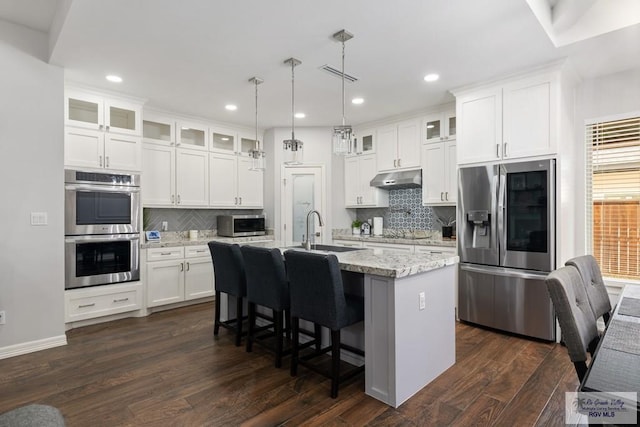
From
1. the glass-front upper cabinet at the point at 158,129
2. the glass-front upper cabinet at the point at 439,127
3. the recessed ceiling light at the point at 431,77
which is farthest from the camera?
the glass-front upper cabinet at the point at 158,129

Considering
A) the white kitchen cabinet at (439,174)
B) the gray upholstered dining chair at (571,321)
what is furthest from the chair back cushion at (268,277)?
the white kitchen cabinet at (439,174)

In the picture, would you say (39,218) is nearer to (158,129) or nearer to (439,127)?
(158,129)

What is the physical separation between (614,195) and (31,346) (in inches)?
225

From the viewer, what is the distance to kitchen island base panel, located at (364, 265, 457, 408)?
7.08 feet

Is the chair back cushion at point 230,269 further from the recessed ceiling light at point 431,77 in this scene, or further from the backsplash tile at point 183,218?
the recessed ceiling light at point 431,77

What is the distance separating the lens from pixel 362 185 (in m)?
5.37

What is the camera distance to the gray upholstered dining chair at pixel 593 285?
1.82 m

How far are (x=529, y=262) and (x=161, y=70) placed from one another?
4036 mm

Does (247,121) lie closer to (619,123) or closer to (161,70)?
(161,70)

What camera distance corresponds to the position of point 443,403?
221 centimetres

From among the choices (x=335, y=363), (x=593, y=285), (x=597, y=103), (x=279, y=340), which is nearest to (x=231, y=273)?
(x=279, y=340)

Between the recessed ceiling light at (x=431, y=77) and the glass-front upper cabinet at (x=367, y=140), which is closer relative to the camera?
the recessed ceiling light at (x=431, y=77)

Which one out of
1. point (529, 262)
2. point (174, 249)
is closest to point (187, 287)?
point (174, 249)

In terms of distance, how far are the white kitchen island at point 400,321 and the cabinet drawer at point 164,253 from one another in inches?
109
